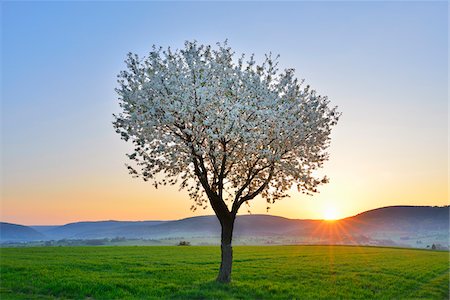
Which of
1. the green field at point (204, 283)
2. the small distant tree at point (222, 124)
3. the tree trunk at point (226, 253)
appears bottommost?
the green field at point (204, 283)

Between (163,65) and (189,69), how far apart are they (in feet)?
6.68

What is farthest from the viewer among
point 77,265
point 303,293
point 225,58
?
point 77,265

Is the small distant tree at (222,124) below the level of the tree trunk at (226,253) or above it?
above

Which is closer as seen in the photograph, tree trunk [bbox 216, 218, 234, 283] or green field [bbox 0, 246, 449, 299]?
green field [bbox 0, 246, 449, 299]

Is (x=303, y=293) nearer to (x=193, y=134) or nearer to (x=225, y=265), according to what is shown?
(x=225, y=265)

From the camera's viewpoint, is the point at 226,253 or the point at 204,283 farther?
the point at 226,253

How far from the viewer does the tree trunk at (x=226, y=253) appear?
32.6 metres

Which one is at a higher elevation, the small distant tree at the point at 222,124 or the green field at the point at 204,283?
the small distant tree at the point at 222,124

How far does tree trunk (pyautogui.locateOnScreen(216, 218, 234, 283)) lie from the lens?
107 ft

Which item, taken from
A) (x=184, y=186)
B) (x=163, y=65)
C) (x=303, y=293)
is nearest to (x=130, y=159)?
(x=184, y=186)

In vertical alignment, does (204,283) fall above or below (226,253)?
below

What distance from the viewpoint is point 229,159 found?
31.2 m

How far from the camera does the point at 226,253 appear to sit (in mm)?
32844

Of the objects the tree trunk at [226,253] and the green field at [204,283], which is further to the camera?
the tree trunk at [226,253]
